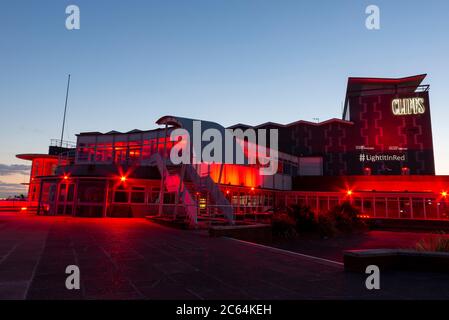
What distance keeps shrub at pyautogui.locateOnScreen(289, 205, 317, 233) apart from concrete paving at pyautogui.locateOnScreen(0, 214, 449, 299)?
31.4 feet

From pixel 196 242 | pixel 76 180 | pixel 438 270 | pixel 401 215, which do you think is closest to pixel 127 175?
pixel 76 180

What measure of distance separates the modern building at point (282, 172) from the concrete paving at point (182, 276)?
22.7 feet

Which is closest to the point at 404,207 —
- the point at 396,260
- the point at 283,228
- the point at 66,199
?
the point at 283,228

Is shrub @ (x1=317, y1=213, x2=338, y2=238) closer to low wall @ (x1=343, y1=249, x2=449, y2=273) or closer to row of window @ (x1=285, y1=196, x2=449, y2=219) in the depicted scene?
row of window @ (x1=285, y1=196, x2=449, y2=219)

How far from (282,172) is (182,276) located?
2660cm

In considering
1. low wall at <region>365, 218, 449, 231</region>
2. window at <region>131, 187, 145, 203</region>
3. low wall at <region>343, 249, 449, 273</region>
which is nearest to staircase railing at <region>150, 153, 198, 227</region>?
window at <region>131, 187, 145, 203</region>

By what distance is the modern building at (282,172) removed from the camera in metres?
20.0

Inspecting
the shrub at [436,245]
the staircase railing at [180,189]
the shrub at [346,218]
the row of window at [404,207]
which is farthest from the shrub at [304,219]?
the shrub at [436,245]

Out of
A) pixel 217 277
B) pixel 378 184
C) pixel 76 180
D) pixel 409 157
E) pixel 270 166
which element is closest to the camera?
pixel 217 277

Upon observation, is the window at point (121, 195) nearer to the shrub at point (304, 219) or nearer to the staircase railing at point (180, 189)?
the staircase railing at point (180, 189)

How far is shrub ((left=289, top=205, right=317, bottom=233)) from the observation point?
58.6ft
